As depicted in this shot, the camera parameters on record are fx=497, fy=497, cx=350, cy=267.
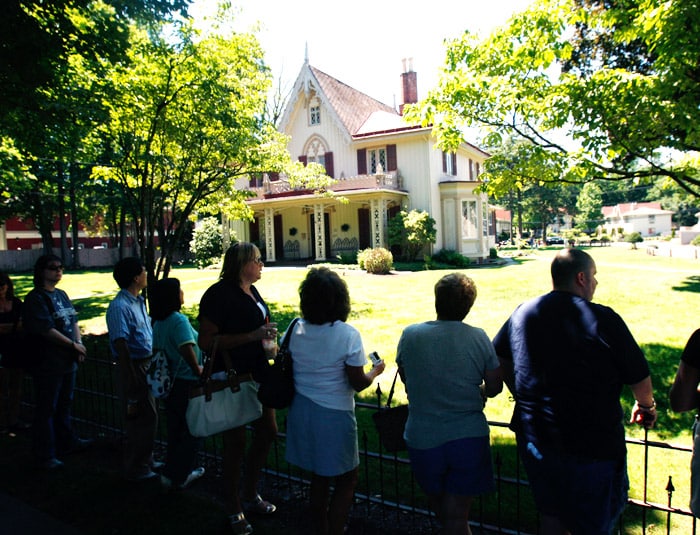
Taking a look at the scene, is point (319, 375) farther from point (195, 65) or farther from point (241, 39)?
point (241, 39)

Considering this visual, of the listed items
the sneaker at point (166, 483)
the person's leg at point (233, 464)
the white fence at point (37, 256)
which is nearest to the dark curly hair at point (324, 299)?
the person's leg at point (233, 464)

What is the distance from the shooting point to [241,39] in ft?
26.5

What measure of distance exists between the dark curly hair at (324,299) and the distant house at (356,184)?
72.7 ft

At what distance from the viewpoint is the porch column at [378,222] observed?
25.6m

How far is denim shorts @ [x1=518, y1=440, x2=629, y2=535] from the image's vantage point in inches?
93.0

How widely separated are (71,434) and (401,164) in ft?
78.5

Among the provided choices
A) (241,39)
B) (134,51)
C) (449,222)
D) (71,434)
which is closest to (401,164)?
(449,222)

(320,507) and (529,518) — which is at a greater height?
(320,507)

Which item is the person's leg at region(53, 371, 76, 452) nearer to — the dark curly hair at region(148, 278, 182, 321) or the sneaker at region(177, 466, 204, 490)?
the sneaker at region(177, 466, 204, 490)

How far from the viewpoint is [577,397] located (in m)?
2.34

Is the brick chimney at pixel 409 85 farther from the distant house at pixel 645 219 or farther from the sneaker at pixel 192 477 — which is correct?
the distant house at pixel 645 219

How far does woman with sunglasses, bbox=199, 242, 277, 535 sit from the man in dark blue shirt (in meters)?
1.70

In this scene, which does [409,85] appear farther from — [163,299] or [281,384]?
[281,384]

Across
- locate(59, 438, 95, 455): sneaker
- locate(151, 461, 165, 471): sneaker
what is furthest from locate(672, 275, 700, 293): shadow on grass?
locate(59, 438, 95, 455): sneaker
